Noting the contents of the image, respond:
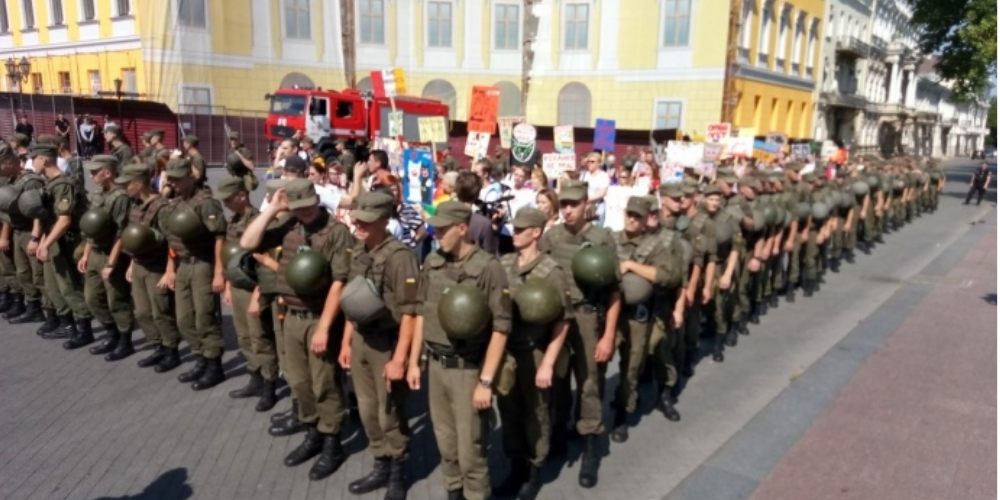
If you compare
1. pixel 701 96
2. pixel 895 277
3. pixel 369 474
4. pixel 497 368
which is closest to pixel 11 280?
pixel 369 474

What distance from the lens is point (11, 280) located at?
26.7 feet

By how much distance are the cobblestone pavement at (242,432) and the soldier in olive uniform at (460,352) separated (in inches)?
25.3

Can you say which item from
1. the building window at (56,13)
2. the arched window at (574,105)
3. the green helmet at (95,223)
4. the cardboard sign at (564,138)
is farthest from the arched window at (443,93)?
the green helmet at (95,223)

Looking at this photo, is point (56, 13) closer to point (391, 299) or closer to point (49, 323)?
point (49, 323)

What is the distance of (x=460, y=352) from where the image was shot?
13.7 ft

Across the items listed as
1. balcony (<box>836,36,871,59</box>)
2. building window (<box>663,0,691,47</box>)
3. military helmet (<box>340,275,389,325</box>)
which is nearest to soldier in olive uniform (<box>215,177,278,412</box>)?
military helmet (<box>340,275,389,325</box>)

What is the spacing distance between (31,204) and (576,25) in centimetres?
3036

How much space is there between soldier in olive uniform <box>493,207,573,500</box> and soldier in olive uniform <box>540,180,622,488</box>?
0.21 m

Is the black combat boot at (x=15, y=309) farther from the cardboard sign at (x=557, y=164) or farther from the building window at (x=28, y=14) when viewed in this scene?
the building window at (x=28, y=14)

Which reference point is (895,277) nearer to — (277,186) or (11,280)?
(277,186)

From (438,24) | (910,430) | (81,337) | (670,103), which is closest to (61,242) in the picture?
(81,337)

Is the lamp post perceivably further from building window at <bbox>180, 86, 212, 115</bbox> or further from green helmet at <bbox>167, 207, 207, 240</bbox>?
green helmet at <bbox>167, 207, 207, 240</bbox>

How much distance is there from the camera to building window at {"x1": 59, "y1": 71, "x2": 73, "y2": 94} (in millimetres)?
30141

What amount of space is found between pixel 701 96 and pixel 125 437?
3086cm
